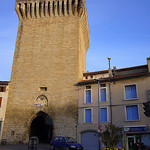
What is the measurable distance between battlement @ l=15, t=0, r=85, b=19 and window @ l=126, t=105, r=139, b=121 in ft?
55.2

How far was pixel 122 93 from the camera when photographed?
2475 centimetres

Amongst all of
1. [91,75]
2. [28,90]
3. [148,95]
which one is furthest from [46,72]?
[148,95]

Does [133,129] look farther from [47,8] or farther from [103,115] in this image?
[47,8]

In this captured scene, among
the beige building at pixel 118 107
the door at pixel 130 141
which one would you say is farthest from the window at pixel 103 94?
the door at pixel 130 141

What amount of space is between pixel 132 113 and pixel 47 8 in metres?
21.0

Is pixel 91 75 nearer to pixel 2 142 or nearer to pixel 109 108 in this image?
pixel 109 108

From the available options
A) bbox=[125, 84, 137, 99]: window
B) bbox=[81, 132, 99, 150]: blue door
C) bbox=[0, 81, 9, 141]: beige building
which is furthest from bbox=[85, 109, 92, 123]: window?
bbox=[0, 81, 9, 141]: beige building

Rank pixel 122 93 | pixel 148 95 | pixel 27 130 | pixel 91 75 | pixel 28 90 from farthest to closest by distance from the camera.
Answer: pixel 91 75
pixel 28 90
pixel 27 130
pixel 122 93
pixel 148 95

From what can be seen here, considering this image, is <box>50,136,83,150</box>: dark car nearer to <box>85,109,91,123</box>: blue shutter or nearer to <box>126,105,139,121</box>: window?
<box>85,109,91,123</box>: blue shutter

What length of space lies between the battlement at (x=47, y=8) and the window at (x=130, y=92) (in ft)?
47.8

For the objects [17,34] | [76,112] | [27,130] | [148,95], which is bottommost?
[27,130]

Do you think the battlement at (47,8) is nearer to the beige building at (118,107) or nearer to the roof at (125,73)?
the roof at (125,73)

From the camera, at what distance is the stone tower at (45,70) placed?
26938mm

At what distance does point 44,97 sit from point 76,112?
16.8ft
